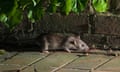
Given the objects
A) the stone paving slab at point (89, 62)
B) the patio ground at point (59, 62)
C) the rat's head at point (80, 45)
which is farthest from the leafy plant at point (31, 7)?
the rat's head at point (80, 45)

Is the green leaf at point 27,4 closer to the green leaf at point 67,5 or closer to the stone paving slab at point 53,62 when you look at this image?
the green leaf at point 67,5

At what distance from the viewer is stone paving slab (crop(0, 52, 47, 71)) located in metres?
4.87

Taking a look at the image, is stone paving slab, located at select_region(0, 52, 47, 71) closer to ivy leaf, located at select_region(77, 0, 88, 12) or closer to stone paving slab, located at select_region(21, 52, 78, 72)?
stone paving slab, located at select_region(21, 52, 78, 72)

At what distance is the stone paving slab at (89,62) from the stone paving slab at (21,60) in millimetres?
529

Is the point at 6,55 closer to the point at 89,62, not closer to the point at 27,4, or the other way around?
the point at 89,62

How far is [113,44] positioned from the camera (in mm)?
5695

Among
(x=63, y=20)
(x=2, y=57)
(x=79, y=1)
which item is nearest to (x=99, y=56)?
(x=63, y=20)

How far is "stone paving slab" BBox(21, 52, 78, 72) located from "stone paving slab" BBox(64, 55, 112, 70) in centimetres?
12

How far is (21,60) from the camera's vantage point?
5207mm

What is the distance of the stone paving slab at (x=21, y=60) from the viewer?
4.87 m

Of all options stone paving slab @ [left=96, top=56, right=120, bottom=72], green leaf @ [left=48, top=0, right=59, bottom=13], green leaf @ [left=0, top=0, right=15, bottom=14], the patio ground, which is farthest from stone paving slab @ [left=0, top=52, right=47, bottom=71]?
green leaf @ [left=0, top=0, right=15, bottom=14]

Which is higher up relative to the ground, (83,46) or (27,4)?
(27,4)

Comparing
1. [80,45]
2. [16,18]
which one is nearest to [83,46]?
[80,45]

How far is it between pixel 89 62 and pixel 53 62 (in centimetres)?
45
